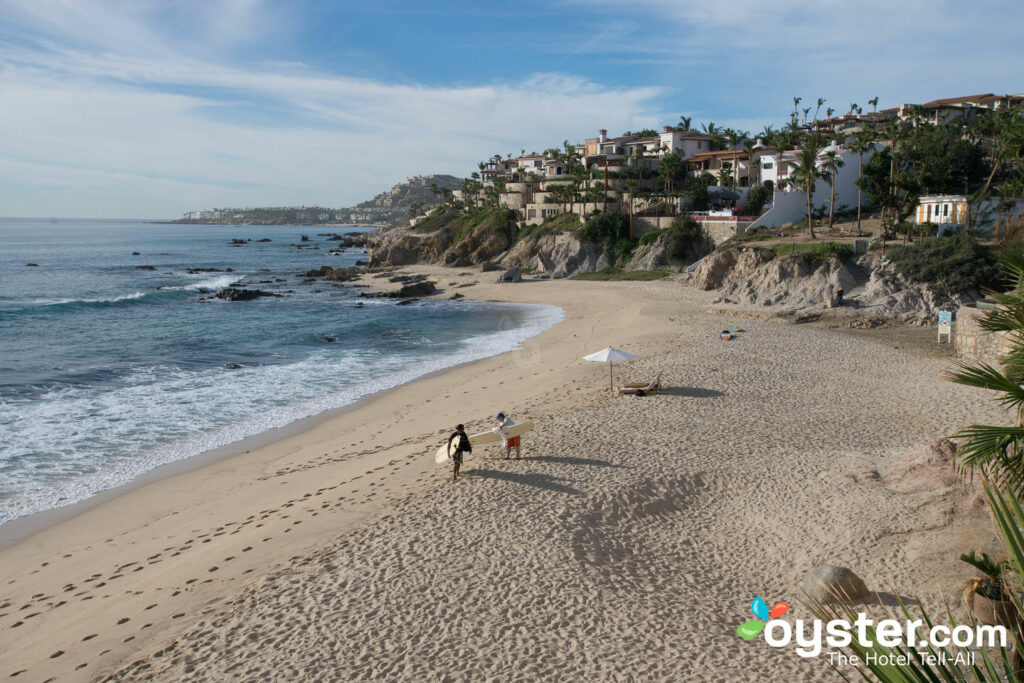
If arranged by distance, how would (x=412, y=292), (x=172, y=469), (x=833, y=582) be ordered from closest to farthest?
(x=833, y=582) → (x=172, y=469) → (x=412, y=292)

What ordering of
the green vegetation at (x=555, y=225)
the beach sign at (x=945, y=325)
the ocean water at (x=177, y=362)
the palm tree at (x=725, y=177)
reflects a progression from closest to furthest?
1. the ocean water at (x=177, y=362)
2. the beach sign at (x=945, y=325)
3. the green vegetation at (x=555, y=225)
4. the palm tree at (x=725, y=177)

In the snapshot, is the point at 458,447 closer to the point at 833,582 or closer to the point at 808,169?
the point at 833,582

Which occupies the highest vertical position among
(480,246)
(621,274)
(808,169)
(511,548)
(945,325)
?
(808,169)

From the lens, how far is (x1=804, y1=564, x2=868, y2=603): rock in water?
9.47 m

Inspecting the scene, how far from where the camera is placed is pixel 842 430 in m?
16.6

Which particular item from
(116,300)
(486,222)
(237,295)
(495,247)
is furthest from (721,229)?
(116,300)

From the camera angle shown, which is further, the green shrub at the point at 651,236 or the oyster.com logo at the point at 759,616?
the green shrub at the point at 651,236

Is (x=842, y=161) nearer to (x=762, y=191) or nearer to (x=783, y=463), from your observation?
(x=762, y=191)

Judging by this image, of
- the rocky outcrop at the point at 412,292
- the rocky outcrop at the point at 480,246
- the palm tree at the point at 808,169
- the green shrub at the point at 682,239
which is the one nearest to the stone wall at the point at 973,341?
the palm tree at the point at 808,169

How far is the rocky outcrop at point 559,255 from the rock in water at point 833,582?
1994 inches

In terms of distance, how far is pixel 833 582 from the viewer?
953cm

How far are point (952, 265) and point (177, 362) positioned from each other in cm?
3734

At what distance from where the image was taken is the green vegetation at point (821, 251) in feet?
121

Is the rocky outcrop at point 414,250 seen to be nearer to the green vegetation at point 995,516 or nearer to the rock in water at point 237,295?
the rock in water at point 237,295
